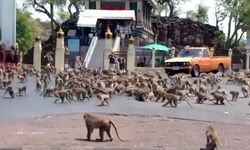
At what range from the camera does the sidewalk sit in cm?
1232

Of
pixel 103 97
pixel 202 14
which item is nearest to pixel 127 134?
pixel 103 97

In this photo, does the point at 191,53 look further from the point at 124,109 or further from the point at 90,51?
the point at 124,109

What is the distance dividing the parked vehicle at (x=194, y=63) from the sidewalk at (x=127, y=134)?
70.9 ft

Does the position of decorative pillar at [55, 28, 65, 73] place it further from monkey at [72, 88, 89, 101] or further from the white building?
monkey at [72, 88, 89, 101]

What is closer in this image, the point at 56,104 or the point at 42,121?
the point at 42,121

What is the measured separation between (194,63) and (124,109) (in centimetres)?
2065

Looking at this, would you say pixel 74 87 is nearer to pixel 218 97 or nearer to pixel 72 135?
pixel 218 97

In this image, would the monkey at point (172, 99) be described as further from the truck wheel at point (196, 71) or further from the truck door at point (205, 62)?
the truck door at point (205, 62)

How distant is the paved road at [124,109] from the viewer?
17.5 meters

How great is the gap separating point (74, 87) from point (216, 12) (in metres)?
67.6

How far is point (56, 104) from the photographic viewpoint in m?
19.6

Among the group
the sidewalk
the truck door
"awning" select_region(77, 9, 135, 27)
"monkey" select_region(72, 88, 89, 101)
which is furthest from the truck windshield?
the sidewalk

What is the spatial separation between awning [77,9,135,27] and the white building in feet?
39.7

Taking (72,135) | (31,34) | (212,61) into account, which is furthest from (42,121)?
(31,34)
